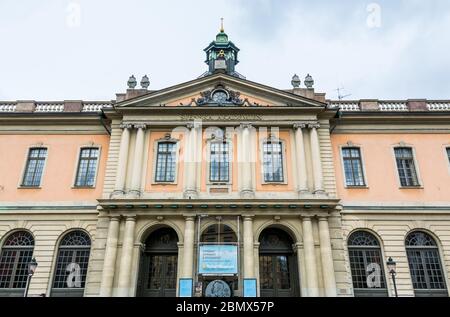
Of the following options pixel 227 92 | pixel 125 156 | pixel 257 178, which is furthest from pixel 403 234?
pixel 125 156

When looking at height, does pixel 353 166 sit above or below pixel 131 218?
above

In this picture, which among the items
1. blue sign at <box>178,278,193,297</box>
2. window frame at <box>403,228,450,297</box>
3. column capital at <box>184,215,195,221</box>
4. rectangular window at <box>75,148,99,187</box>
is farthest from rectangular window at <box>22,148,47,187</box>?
window frame at <box>403,228,450,297</box>

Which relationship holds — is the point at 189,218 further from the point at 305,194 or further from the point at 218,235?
the point at 305,194

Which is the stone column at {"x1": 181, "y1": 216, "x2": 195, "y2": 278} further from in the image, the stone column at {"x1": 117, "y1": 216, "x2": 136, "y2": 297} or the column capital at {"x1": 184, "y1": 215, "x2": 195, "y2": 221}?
the stone column at {"x1": 117, "y1": 216, "x2": 136, "y2": 297}

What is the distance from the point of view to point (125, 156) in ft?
66.8

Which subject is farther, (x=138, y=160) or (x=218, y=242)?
(x=138, y=160)

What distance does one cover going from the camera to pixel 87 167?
21.2 metres

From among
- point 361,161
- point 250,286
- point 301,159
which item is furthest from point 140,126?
point 361,161

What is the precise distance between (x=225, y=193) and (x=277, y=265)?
15.2ft

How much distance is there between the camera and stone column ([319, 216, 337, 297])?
17219mm

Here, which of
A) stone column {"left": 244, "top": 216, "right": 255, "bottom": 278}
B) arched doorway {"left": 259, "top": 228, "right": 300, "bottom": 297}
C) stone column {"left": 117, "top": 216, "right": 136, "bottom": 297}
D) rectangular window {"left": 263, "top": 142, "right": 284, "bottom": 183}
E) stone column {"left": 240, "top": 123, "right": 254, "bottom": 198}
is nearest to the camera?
stone column {"left": 117, "top": 216, "right": 136, "bottom": 297}

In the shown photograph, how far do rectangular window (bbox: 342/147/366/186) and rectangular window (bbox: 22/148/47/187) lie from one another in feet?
57.8
